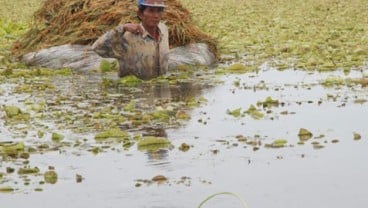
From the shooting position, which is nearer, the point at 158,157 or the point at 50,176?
the point at 50,176

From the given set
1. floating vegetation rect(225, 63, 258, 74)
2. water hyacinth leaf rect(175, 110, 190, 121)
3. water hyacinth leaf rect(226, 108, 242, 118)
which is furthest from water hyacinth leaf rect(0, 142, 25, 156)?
floating vegetation rect(225, 63, 258, 74)

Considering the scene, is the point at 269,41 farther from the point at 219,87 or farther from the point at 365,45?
the point at 219,87

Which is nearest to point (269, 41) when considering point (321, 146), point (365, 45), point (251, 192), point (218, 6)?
point (365, 45)

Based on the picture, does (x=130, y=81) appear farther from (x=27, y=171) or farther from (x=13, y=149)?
(x=27, y=171)

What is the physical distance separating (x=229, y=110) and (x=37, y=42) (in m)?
6.45

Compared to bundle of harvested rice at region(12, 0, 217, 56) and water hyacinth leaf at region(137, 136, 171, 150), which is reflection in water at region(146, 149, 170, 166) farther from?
bundle of harvested rice at region(12, 0, 217, 56)

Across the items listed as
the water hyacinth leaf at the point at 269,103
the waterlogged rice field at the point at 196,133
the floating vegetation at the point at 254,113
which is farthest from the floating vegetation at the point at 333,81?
the floating vegetation at the point at 254,113

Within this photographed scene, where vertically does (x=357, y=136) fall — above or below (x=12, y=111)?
below

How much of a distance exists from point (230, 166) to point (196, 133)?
1333 millimetres

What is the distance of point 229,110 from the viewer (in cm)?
922

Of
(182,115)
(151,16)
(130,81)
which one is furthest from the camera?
(130,81)

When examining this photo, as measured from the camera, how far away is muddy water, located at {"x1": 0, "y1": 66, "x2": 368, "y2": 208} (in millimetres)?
5930

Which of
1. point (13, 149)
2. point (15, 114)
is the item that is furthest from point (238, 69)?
point (13, 149)

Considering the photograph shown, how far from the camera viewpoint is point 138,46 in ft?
38.3
